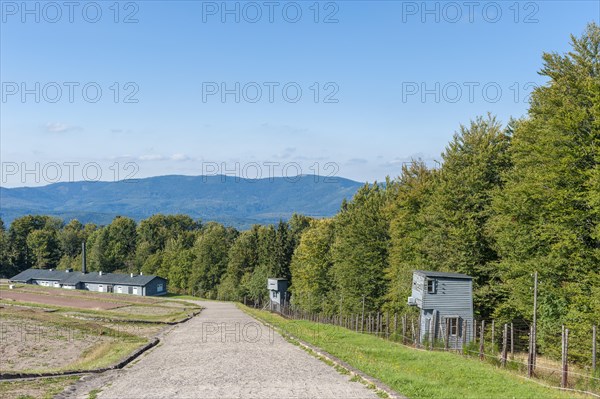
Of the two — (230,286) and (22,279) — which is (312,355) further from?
(22,279)

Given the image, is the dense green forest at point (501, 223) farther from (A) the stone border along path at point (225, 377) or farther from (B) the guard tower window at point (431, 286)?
(A) the stone border along path at point (225, 377)

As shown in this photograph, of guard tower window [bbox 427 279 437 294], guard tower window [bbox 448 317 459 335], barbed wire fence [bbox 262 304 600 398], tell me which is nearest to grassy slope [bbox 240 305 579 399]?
barbed wire fence [bbox 262 304 600 398]

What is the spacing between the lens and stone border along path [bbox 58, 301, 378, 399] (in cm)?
2022

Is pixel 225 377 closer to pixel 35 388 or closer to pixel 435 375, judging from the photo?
pixel 35 388

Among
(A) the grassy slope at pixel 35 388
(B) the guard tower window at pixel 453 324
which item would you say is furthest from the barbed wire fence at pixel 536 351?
(A) the grassy slope at pixel 35 388

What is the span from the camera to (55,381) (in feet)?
→ 76.8

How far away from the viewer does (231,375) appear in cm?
2402

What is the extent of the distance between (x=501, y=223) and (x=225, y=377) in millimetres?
24076

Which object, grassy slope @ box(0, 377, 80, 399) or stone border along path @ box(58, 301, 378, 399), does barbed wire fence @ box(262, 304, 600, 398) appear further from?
grassy slope @ box(0, 377, 80, 399)

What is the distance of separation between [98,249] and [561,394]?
525ft

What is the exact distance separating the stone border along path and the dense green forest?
620 inches

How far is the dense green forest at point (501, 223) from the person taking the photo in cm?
3111

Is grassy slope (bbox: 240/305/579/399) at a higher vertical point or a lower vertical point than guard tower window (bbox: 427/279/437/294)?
lower

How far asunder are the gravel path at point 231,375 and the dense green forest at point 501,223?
15.7 m
